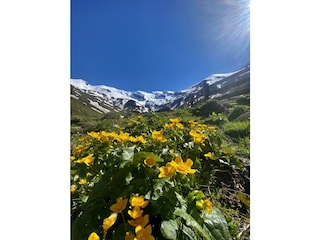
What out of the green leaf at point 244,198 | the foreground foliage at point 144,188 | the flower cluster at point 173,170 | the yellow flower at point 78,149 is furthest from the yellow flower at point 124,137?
the green leaf at point 244,198

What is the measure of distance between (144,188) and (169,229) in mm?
110

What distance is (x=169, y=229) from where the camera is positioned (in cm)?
76

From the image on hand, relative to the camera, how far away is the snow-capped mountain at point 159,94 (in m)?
1.11

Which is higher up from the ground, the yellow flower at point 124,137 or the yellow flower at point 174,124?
the yellow flower at point 174,124

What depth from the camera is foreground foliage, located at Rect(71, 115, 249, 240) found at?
0.79m

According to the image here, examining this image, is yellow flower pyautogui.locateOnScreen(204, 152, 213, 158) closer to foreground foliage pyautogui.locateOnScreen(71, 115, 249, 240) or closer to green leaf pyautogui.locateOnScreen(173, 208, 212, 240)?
foreground foliage pyautogui.locateOnScreen(71, 115, 249, 240)

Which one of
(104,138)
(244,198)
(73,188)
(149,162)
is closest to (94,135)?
(104,138)

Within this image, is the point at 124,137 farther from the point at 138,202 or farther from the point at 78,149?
the point at 138,202

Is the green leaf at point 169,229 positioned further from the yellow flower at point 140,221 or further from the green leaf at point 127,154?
the green leaf at point 127,154

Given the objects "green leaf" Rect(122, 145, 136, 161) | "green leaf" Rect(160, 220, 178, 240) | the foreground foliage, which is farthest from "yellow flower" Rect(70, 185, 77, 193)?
"green leaf" Rect(160, 220, 178, 240)
